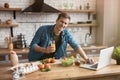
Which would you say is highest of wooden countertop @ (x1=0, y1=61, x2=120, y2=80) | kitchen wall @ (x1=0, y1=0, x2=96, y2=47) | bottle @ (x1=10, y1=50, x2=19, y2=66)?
kitchen wall @ (x1=0, y1=0, x2=96, y2=47)

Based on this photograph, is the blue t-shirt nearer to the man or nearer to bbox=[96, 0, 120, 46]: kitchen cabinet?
the man

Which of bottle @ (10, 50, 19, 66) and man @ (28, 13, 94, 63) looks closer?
bottle @ (10, 50, 19, 66)

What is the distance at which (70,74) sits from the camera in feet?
6.97

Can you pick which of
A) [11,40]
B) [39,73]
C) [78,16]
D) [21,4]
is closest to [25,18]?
[21,4]

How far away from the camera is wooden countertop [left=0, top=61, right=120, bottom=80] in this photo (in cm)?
202

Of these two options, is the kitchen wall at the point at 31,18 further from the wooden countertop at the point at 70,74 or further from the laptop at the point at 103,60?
the laptop at the point at 103,60

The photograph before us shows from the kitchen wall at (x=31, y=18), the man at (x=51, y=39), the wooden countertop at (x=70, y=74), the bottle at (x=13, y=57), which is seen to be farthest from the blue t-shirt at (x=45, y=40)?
the kitchen wall at (x=31, y=18)

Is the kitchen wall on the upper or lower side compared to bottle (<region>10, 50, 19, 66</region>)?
upper

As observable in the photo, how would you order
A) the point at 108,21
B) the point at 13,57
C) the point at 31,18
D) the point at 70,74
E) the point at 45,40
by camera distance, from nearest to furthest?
the point at 70,74 < the point at 13,57 < the point at 45,40 < the point at 31,18 < the point at 108,21

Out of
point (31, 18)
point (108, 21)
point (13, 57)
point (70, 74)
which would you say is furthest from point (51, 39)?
point (108, 21)

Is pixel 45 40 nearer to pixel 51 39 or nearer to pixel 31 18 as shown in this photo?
pixel 51 39

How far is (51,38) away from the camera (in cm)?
282

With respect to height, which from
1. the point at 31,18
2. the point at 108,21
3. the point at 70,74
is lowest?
the point at 70,74

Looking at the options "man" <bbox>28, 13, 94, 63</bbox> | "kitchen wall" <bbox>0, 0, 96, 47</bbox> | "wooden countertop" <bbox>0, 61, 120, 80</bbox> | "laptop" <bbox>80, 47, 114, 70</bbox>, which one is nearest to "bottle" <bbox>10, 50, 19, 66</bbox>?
"wooden countertop" <bbox>0, 61, 120, 80</bbox>
